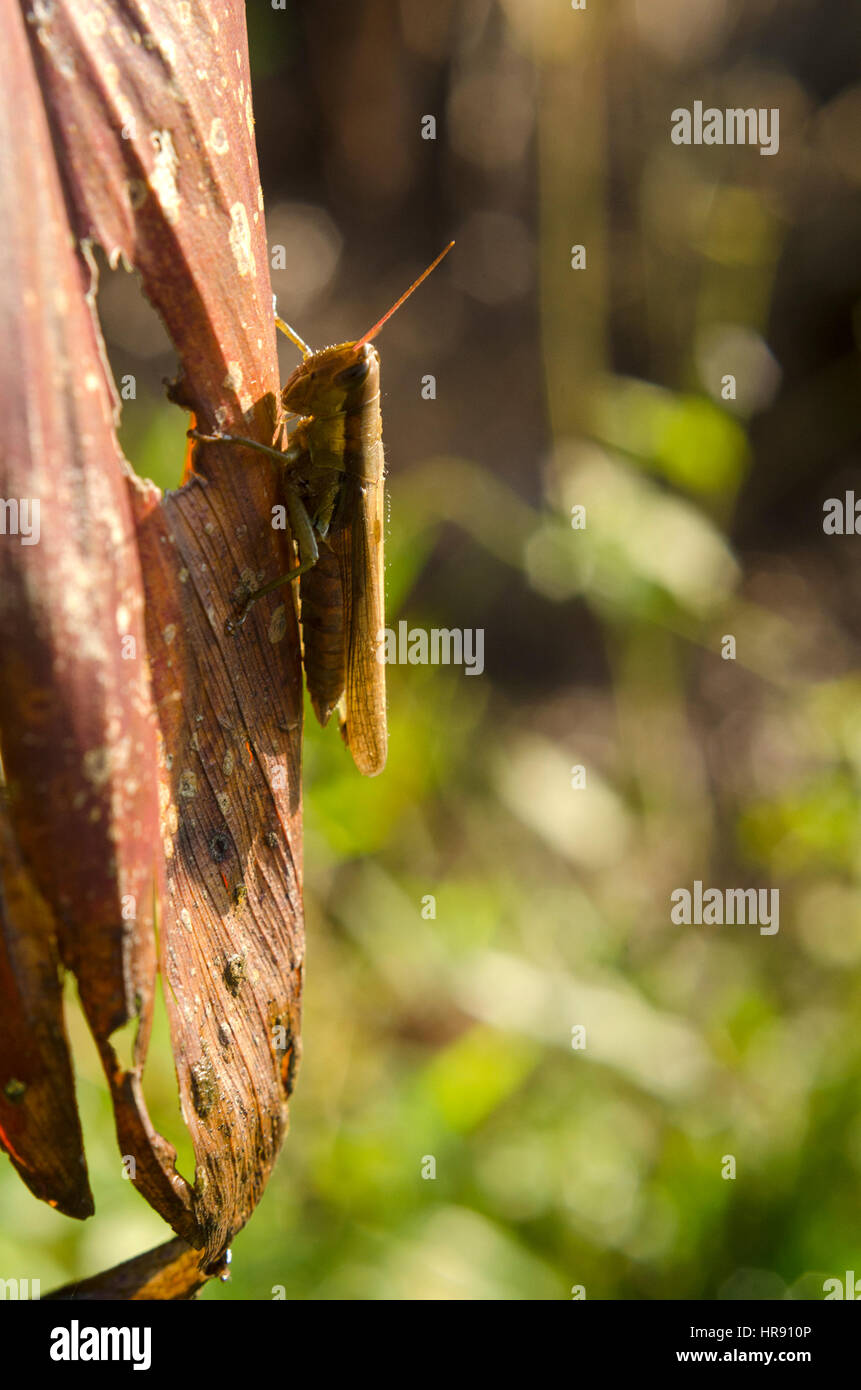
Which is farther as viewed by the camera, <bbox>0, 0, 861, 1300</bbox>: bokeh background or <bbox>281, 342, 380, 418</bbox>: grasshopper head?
<bbox>0, 0, 861, 1300</bbox>: bokeh background

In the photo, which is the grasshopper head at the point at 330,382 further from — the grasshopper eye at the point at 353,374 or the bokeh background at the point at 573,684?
the bokeh background at the point at 573,684

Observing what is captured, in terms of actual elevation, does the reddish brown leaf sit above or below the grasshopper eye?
below

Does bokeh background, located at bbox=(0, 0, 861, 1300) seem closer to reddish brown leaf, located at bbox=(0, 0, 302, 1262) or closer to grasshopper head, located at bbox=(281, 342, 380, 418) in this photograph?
grasshopper head, located at bbox=(281, 342, 380, 418)

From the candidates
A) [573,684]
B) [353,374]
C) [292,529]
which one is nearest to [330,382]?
[353,374]

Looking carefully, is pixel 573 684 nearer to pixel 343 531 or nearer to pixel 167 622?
pixel 343 531

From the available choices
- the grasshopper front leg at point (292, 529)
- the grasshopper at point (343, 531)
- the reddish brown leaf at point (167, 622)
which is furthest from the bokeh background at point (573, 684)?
the reddish brown leaf at point (167, 622)

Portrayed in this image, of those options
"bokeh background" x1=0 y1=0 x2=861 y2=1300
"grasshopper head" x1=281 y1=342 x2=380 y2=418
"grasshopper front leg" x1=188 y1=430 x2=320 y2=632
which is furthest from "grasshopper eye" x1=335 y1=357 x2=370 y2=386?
"bokeh background" x1=0 y1=0 x2=861 y2=1300

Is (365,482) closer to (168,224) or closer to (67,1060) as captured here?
(168,224)
